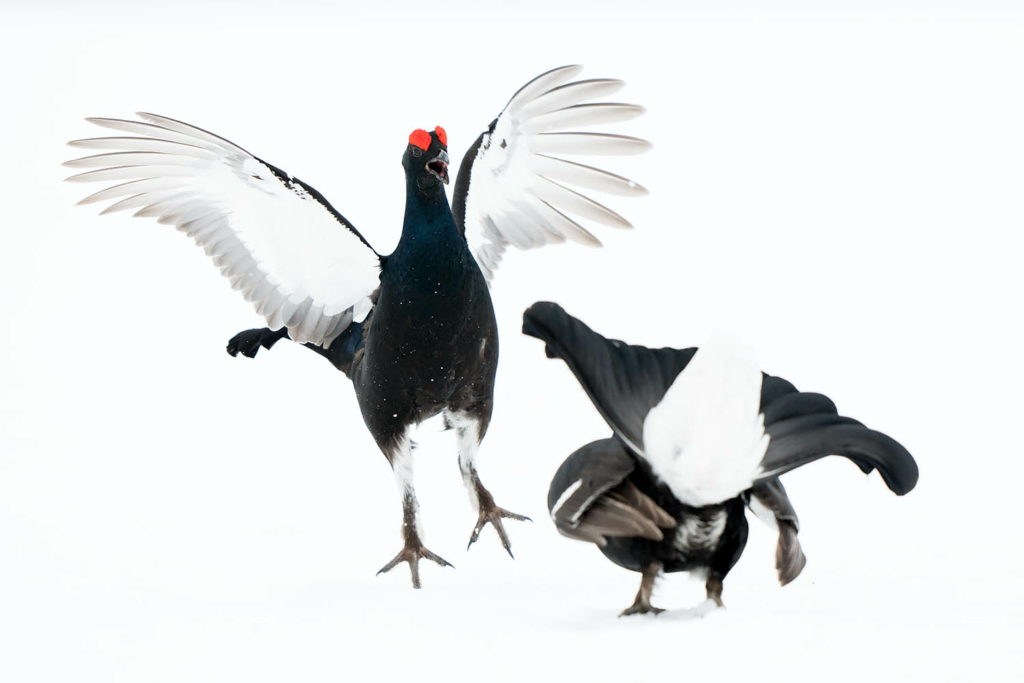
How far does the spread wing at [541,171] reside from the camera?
10.2ft

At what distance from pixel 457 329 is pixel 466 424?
0.38 metres

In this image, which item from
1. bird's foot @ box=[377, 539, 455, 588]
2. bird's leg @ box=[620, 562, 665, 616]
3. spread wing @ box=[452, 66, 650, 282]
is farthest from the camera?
spread wing @ box=[452, 66, 650, 282]

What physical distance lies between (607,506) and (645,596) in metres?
0.29

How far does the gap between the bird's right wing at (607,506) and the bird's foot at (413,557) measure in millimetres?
867

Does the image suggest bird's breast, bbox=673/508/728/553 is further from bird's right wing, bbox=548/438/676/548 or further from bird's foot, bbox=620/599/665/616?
bird's foot, bbox=620/599/665/616

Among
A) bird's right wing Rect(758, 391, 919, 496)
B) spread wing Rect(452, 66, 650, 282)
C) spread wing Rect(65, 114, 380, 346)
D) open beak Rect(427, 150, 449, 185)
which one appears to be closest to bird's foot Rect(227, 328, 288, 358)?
spread wing Rect(65, 114, 380, 346)

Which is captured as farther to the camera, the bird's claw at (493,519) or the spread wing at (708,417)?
the bird's claw at (493,519)

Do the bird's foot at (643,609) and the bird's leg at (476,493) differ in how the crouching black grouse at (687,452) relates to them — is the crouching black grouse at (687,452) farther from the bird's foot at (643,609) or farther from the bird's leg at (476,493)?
the bird's leg at (476,493)

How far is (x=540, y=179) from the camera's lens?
11.0 feet

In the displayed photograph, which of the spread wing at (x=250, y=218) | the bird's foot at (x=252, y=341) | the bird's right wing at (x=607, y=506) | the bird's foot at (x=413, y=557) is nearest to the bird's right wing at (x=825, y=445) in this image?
the bird's right wing at (x=607, y=506)

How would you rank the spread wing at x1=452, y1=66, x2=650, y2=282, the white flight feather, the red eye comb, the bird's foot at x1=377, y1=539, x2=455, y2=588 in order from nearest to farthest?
1. the white flight feather
2. the red eye comb
3. the bird's foot at x1=377, y1=539, x2=455, y2=588
4. the spread wing at x1=452, y1=66, x2=650, y2=282

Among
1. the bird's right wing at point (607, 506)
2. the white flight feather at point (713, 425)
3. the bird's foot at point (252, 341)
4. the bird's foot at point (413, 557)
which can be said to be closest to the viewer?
the white flight feather at point (713, 425)

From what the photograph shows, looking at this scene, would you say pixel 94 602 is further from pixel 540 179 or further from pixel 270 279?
pixel 540 179

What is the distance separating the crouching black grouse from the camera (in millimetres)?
2004
